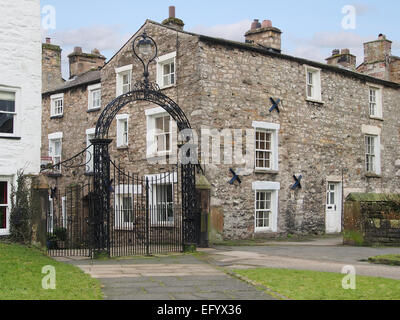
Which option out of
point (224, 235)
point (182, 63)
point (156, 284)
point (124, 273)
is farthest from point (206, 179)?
point (156, 284)

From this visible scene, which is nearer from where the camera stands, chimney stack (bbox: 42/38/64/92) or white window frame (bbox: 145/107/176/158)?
white window frame (bbox: 145/107/176/158)

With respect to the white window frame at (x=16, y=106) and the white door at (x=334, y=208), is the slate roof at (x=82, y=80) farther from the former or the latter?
the white door at (x=334, y=208)

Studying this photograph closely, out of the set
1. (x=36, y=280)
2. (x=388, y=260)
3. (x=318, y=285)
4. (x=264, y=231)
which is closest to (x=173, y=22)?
(x=264, y=231)

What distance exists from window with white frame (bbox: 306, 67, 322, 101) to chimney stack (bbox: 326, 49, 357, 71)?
4.97 m

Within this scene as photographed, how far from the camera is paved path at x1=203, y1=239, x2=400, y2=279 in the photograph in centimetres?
1161

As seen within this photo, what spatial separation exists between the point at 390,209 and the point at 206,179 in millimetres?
5704

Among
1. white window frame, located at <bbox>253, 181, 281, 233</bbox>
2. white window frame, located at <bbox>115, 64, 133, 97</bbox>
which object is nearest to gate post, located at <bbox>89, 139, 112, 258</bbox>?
white window frame, located at <bbox>253, 181, 281, 233</bbox>

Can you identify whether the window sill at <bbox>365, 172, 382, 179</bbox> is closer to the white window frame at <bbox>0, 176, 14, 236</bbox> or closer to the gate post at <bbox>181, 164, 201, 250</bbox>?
the gate post at <bbox>181, 164, 201, 250</bbox>

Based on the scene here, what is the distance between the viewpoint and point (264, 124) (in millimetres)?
20016

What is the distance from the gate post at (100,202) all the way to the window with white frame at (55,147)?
14.2 m

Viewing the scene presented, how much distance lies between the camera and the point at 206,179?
1695 centimetres

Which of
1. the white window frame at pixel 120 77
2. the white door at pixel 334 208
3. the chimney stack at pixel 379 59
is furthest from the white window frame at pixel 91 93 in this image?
the chimney stack at pixel 379 59

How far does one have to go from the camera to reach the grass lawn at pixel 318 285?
314 inches
